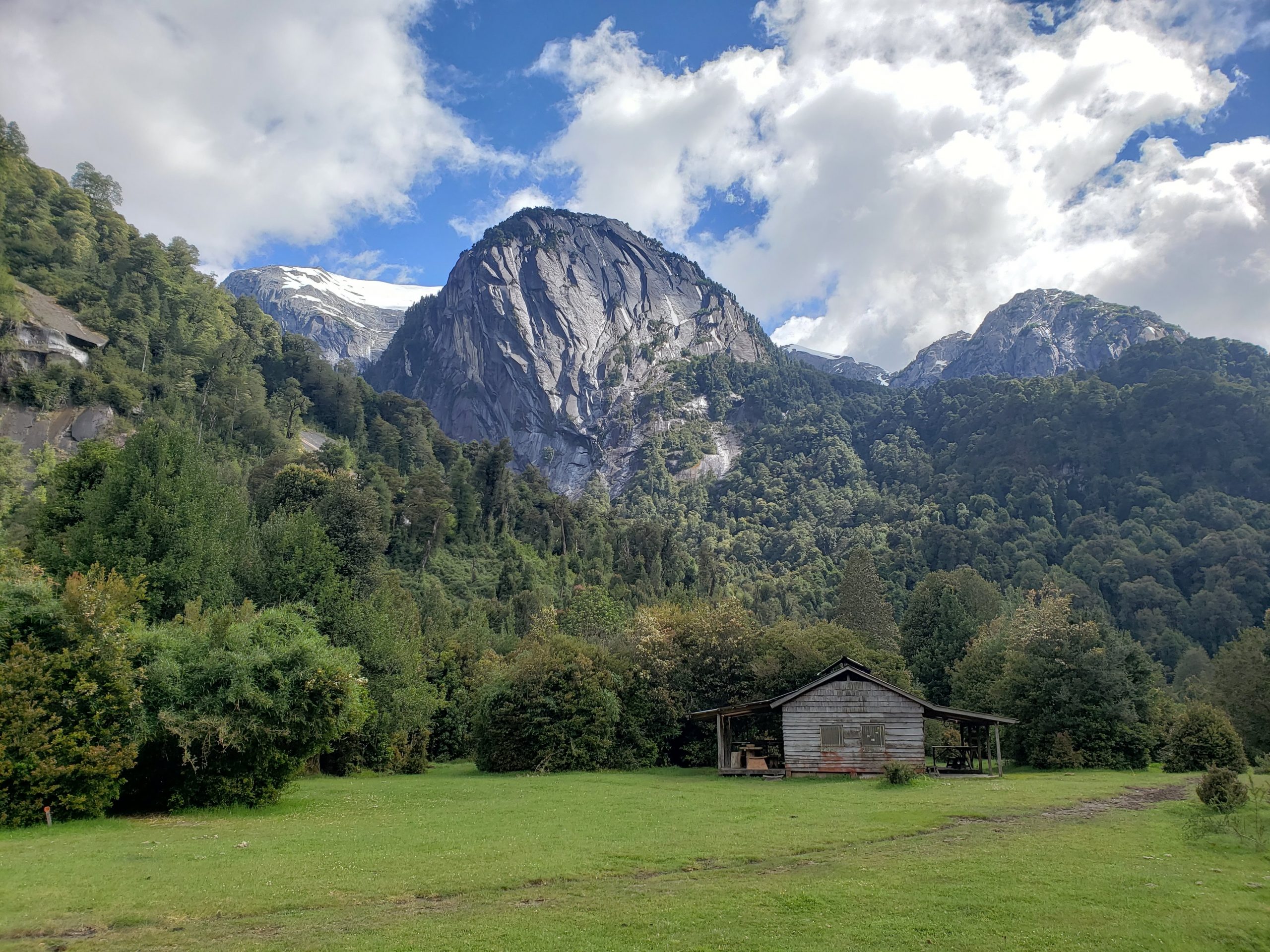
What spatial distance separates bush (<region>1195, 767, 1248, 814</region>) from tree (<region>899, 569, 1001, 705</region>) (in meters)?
47.5

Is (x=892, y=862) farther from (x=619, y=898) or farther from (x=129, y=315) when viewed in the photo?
(x=129, y=315)

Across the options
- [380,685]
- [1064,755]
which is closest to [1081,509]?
[1064,755]

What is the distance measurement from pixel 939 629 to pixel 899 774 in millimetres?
43540

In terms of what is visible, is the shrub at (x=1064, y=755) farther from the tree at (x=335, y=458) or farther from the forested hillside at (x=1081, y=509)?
the forested hillside at (x=1081, y=509)

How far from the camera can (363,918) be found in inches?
403

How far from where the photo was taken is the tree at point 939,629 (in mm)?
64562

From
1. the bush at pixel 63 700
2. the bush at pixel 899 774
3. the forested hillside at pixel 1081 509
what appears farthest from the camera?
the forested hillside at pixel 1081 509

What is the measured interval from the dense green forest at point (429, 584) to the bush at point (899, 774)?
10.7m

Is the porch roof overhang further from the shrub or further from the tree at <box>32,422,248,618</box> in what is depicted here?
the tree at <box>32,422,248,618</box>

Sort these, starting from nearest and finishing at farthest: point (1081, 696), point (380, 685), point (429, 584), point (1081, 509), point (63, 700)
A: point (63, 700) < point (1081, 696) < point (380, 685) < point (429, 584) < point (1081, 509)

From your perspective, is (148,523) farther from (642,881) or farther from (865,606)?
(865,606)

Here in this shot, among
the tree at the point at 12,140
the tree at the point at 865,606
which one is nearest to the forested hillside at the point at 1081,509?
the tree at the point at 865,606

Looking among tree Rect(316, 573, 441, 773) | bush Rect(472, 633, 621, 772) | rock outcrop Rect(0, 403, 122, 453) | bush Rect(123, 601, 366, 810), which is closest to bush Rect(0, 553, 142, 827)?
bush Rect(123, 601, 366, 810)

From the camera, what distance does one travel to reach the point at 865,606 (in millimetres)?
78188
